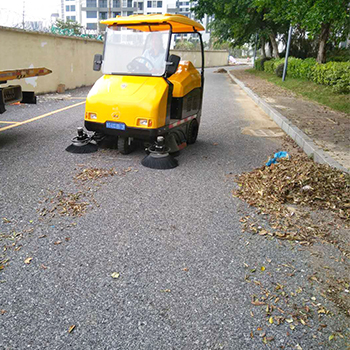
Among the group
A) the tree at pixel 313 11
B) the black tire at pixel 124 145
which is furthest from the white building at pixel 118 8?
the black tire at pixel 124 145

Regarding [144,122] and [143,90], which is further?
[143,90]

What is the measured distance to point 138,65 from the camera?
233 inches

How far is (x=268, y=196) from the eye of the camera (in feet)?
15.0

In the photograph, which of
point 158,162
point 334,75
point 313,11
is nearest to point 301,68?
point 334,75

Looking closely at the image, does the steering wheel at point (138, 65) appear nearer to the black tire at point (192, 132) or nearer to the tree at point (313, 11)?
the black tire at point (192, 132)

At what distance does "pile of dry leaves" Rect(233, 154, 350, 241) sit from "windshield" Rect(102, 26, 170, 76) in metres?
2.34

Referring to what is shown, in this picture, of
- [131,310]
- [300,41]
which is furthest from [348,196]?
[300,41]

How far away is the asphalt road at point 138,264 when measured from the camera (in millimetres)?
2381

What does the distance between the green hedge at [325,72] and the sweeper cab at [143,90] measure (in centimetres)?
908

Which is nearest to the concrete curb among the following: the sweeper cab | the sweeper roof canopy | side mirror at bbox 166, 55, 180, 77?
the sweeper cab

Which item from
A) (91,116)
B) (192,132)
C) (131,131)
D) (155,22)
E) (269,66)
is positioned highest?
(155,22)

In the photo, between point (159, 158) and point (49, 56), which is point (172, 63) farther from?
point (49, 56)

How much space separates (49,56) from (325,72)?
36.6 ft

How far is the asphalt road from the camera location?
2381 mm
